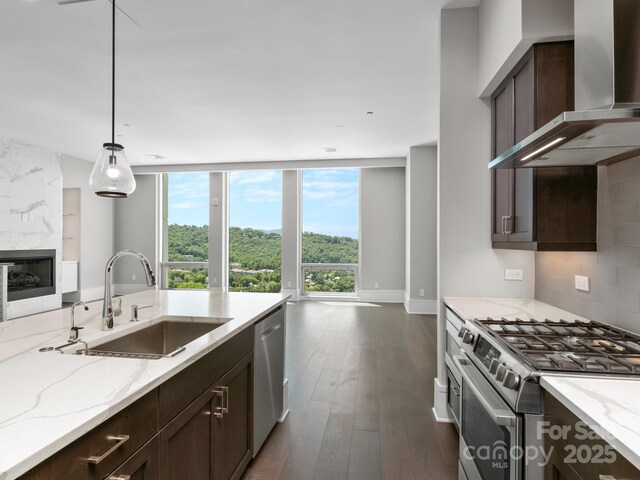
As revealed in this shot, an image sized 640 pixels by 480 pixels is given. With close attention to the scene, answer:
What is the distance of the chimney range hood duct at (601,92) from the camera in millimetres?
1280

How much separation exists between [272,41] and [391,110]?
212cm

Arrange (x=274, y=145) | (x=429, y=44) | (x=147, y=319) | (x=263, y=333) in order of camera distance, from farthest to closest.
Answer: (x=274, y=145) < (x=429, y=44) < (x=263, y=333) < (x=147, y=319)

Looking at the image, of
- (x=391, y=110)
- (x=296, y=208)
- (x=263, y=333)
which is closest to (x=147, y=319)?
(x=263, y=333)

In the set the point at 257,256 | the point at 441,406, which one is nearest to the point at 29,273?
the point at 257,256

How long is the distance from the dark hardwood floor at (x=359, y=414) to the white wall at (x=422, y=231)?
1.56m

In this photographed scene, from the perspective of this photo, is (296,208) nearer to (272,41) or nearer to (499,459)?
(272,41)

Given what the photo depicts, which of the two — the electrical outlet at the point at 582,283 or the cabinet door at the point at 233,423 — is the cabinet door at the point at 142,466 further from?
the electrical outlet at the point at 582,283

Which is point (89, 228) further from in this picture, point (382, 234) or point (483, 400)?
point (483, 400)

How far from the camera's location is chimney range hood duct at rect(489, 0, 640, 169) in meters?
1.28

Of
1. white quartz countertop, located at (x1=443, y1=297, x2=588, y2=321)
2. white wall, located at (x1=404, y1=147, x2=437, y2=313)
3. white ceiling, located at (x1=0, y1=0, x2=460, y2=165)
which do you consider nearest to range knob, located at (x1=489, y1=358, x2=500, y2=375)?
white quartz countertop, located at (x1=443, y1=297, x2=588, y2=321)

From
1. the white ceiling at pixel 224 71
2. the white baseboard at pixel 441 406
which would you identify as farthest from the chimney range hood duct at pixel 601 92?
the white baseboard at pixel 441 406

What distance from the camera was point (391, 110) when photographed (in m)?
4.78

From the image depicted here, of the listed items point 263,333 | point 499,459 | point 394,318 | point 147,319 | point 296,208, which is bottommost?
point 394,318

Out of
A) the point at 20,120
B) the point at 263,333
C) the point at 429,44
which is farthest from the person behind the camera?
the point at 20,120
